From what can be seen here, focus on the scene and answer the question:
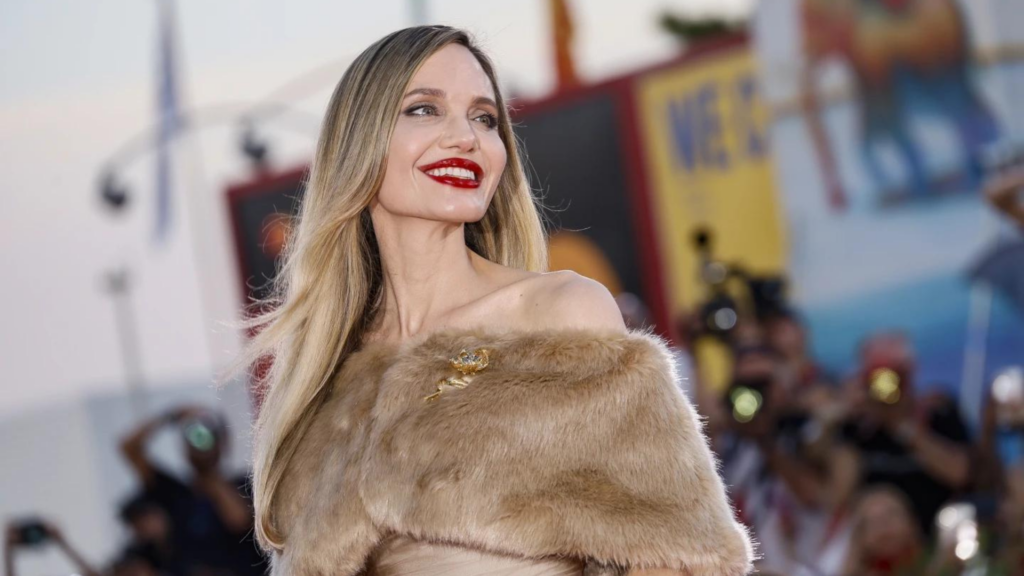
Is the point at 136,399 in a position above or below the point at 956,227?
below

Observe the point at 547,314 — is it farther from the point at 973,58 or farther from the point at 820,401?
the point at 973,58

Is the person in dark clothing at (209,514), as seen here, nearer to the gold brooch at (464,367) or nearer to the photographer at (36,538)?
the photographer at (36,538)

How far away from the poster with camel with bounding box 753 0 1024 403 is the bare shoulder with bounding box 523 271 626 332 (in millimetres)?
4342

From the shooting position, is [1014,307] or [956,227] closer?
[1014,307]

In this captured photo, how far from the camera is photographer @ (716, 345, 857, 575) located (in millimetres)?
6570

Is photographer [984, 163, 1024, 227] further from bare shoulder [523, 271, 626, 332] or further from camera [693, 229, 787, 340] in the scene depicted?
bare shoulder [523, 271, 626, 332]

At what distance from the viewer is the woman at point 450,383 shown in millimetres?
2635

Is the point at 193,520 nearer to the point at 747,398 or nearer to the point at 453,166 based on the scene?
the point at 747,398

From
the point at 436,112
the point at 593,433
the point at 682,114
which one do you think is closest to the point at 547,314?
the point at 593,433

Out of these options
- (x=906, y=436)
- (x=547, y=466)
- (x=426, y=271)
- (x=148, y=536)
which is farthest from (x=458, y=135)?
(x=148, y=536)

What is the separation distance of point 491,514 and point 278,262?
1.42m

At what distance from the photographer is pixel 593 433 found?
2.65 m

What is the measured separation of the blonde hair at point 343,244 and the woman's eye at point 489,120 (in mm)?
38

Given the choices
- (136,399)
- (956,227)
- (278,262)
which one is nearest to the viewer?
(278,262)
